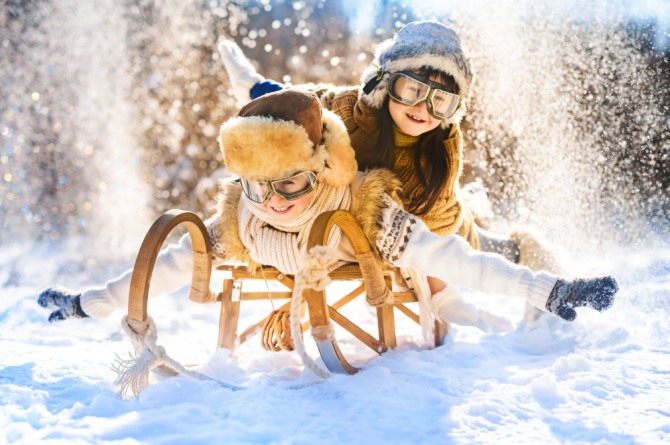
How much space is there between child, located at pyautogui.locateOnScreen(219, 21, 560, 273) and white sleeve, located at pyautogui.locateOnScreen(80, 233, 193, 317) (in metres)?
0.70

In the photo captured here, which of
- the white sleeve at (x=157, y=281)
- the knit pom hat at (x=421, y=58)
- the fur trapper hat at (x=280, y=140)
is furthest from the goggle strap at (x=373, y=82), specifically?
the white sleeve at (x=157, y=281)

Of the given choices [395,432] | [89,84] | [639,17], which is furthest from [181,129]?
[395,432]

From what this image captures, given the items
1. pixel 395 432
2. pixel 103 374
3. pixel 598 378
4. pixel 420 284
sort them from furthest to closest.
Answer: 1. pixel 420 284
2. pixel 103 374
3. pixel 598 378
4. pixel 395 432

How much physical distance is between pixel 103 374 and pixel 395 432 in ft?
3.48

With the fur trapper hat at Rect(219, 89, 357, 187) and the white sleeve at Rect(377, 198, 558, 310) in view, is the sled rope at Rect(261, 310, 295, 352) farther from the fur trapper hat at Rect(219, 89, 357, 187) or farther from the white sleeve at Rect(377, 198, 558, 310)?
the fur trapper hat at Rect(219, 89, 357, 187)

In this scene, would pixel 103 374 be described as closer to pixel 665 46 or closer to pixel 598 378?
pixel 598 378

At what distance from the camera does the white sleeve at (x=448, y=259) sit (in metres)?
1.84

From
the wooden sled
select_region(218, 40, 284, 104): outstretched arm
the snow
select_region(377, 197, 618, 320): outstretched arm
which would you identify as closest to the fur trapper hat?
the wooden sled

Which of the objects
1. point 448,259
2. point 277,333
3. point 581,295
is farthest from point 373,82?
point 581,295

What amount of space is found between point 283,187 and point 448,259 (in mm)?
549

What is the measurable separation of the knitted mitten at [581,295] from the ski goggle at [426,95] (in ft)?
2.45

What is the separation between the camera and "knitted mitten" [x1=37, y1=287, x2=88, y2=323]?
2197 millimetres

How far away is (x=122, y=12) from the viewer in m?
7.57

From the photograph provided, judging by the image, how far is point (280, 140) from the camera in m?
1.73
